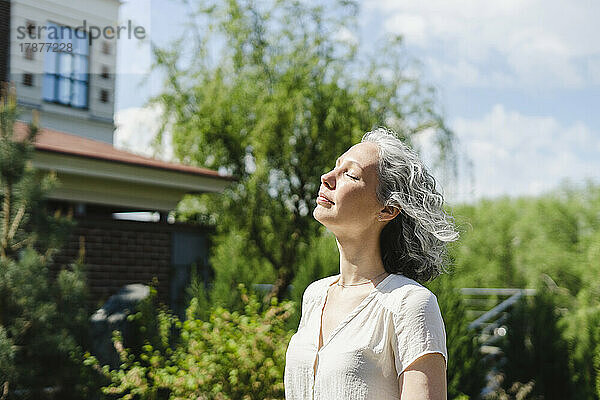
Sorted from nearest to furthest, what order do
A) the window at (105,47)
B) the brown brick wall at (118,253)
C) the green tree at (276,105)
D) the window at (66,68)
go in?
1. the brown brick wall at (118,253)
2. the green tree at (276,105)
3. the window at (66,68)
4. the window at (105,47)

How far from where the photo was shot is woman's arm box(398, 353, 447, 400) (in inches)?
61.7

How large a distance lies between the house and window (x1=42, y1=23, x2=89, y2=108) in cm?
2

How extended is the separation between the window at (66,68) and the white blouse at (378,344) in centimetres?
949

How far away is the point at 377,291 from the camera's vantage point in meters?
1.78

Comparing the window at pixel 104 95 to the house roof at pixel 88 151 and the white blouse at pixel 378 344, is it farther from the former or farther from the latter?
the white blouse at pixel 378 344

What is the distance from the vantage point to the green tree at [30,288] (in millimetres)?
4754

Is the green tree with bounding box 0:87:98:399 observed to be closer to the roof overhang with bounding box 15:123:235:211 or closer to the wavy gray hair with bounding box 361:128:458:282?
the roof overhang with bounding box 15:123:235:211

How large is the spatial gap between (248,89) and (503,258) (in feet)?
→ 104

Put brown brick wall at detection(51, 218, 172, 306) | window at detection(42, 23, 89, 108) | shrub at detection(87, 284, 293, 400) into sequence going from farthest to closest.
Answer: window at detection(42, 23, 89, 108), brown brick wall at detection(51, 218, 172, 306), shrub at detection(87, 284, 293, 400)

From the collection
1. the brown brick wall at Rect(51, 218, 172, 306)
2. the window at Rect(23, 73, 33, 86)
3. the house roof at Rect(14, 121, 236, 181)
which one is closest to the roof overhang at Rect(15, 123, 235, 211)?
the house roof at Rect(14, 121, 236, 181)

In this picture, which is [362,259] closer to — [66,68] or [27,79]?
[27,79]

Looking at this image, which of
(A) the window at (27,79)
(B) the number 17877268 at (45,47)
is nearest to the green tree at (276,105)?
(B) the number 17877268 at (45,47)

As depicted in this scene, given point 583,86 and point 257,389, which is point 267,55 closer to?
point 257,389

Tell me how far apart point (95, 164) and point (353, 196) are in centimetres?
577
